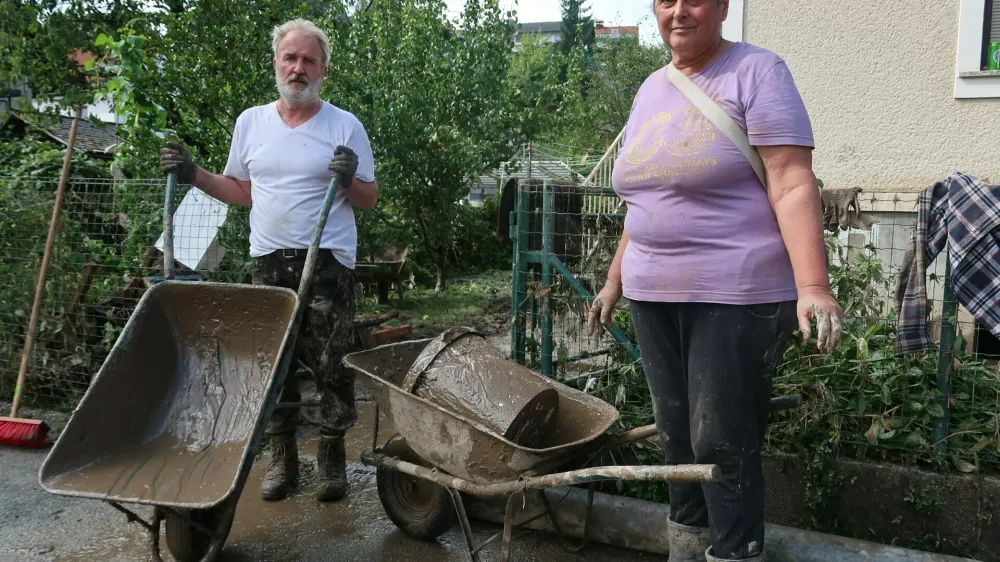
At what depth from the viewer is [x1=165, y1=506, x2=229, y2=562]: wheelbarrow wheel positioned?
9.39 ft

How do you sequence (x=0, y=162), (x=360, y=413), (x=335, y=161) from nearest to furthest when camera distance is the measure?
(x=335, y=161), (x=360, y=413), (x=0, y=162)

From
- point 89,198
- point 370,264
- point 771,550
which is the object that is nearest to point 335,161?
point 771,550

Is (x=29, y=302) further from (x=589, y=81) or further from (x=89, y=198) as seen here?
(x=589, y=81)

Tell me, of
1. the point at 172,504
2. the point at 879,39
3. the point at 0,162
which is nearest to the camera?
the point at 172,504

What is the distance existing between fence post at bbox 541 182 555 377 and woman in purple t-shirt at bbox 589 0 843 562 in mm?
1589

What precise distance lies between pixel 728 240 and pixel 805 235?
0.20m

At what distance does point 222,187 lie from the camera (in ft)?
12.3

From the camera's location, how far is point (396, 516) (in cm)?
332

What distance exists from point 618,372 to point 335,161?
174 centimetres

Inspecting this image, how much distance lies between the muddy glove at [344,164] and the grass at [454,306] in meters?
4.64

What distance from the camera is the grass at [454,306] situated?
8.74 metres

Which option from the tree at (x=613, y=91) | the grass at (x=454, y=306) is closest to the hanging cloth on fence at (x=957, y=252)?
the grass at (x=454, y=306)

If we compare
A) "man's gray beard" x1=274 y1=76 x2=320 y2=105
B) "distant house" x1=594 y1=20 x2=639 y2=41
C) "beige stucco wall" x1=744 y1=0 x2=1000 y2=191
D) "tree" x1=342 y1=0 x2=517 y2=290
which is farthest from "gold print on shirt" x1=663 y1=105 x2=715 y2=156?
"distant house" x1=594 y1=20 x2=639 y2=41

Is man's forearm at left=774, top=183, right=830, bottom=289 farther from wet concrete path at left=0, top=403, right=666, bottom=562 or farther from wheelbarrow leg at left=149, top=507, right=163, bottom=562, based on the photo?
wheelbarrow leg at left=149, top=507, right=163, bottom=562
